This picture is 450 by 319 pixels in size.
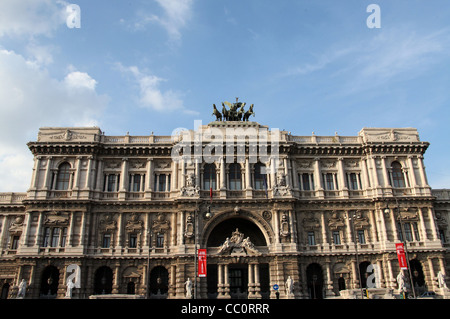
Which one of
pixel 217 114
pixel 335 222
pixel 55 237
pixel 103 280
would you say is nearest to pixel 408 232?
pixel 335 222

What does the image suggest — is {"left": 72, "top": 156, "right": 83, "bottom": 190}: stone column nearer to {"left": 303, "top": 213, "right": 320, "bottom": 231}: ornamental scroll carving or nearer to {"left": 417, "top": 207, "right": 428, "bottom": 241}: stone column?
{"left": 303, "top": 213, "right": 320, "bottom": 231}: ornamental scroll carving

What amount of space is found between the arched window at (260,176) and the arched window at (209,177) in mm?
5163

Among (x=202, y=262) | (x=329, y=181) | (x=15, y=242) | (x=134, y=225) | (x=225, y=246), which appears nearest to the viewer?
(x=202, y=262)

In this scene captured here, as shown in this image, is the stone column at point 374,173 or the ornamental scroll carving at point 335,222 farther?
the stone column at point 374,173

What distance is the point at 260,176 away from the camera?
149ft

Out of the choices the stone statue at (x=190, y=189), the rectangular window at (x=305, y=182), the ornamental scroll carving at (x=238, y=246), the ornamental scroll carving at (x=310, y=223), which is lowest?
the ornamental scroll carving at (x=238, y=246)

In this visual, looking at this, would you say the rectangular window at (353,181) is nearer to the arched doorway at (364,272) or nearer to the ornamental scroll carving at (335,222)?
the ornamental scroll carving at (335,222)

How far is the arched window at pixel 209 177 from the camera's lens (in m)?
44.7

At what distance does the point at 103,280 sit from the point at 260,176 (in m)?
21.8

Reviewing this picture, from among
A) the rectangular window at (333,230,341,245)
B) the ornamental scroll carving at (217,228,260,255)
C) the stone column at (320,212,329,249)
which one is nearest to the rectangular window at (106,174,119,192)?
the ornamental scroll carving at (217,228,260,255)

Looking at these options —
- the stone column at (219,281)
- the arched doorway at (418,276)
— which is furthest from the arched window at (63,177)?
the arched doorway at (418,276)

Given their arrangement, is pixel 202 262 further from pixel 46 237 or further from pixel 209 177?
pixel 46 237

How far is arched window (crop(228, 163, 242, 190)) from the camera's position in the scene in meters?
45.0

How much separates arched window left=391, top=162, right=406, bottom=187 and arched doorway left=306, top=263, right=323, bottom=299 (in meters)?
14.6
